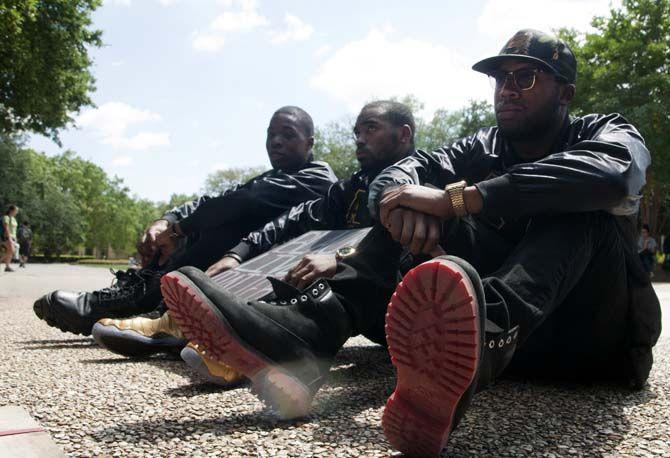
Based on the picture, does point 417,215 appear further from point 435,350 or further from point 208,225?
point 208,225

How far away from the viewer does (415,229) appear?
184 centimetres

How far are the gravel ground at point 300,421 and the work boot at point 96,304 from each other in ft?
2.48

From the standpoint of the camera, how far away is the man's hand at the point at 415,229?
183cm

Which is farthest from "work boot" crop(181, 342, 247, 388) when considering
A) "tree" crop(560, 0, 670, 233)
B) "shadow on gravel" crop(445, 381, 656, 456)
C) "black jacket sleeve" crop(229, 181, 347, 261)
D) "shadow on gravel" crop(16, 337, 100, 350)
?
"tree" crop(560, 0, 670, 233)

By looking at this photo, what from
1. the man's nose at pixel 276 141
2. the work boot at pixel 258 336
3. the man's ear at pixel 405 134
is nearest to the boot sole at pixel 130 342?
the work boot at pixel 258 336

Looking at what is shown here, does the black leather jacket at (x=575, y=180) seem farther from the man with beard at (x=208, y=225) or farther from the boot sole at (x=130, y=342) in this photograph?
the man with beard at (x=208, y=225)

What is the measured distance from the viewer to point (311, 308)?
1.85 meters

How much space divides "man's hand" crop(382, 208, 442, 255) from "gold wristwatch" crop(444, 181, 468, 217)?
3.2 inches

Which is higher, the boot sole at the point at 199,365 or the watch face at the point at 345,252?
the watch face at the point at 345,252

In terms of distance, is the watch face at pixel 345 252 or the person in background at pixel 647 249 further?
the person in background at pixel 647 249

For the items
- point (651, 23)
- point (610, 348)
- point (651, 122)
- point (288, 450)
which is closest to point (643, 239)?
point (651, 122)

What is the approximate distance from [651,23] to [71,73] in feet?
57.6

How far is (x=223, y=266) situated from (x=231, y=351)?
5.76ft

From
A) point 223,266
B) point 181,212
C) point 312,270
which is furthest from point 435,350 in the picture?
point 181,212
